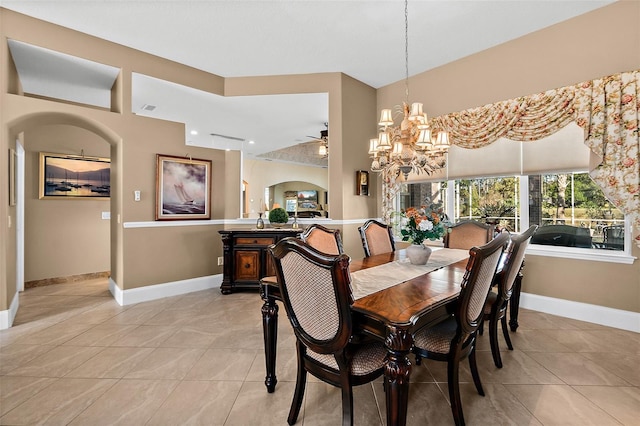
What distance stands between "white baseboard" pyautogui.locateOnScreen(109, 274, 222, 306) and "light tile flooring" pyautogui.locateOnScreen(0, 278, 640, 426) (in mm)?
498

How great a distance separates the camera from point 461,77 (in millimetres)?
3977

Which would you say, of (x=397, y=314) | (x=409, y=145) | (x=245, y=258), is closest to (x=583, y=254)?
(x=409, y=145)

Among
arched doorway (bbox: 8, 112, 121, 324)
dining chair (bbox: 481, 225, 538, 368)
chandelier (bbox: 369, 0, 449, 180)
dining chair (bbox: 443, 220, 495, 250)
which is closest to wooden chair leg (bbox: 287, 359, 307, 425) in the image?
dining chair (bbox: 481, 225, 538, 368)

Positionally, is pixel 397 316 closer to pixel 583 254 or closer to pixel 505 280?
pixel 505 280

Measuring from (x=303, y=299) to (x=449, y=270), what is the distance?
127 centimetres

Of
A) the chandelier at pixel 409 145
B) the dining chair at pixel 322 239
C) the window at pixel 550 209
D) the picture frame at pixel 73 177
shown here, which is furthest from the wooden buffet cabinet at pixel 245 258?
the picture frame at pixel 73 177

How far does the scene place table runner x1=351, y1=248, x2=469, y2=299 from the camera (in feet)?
5.77

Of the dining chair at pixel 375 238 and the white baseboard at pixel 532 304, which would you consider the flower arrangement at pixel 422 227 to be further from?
the white baseboard at pixel 532 304

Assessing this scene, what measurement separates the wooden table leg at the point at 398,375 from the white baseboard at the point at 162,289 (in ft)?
11.7

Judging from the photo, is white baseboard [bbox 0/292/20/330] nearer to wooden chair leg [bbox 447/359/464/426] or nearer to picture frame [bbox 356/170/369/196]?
wooden chair leg [bbox 447/359/464/426]

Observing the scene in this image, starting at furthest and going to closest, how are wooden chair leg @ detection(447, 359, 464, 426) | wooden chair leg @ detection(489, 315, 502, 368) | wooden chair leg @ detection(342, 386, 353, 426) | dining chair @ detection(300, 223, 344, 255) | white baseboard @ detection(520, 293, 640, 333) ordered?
white baseboard @ detection(520, 293, 640, 333) → dining chair @ detection(300, 223, 344, 255) → wooden chair leg @ detection(489, 315, 502, 368) → wooden chair leg @ detection(447, 359, 464, 426) → wooden chair leg @ detection(342, 386, 353, 426)

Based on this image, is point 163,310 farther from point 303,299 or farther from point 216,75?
point 216,75

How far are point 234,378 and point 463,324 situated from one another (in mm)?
1565

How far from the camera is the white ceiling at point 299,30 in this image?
9.60ft
